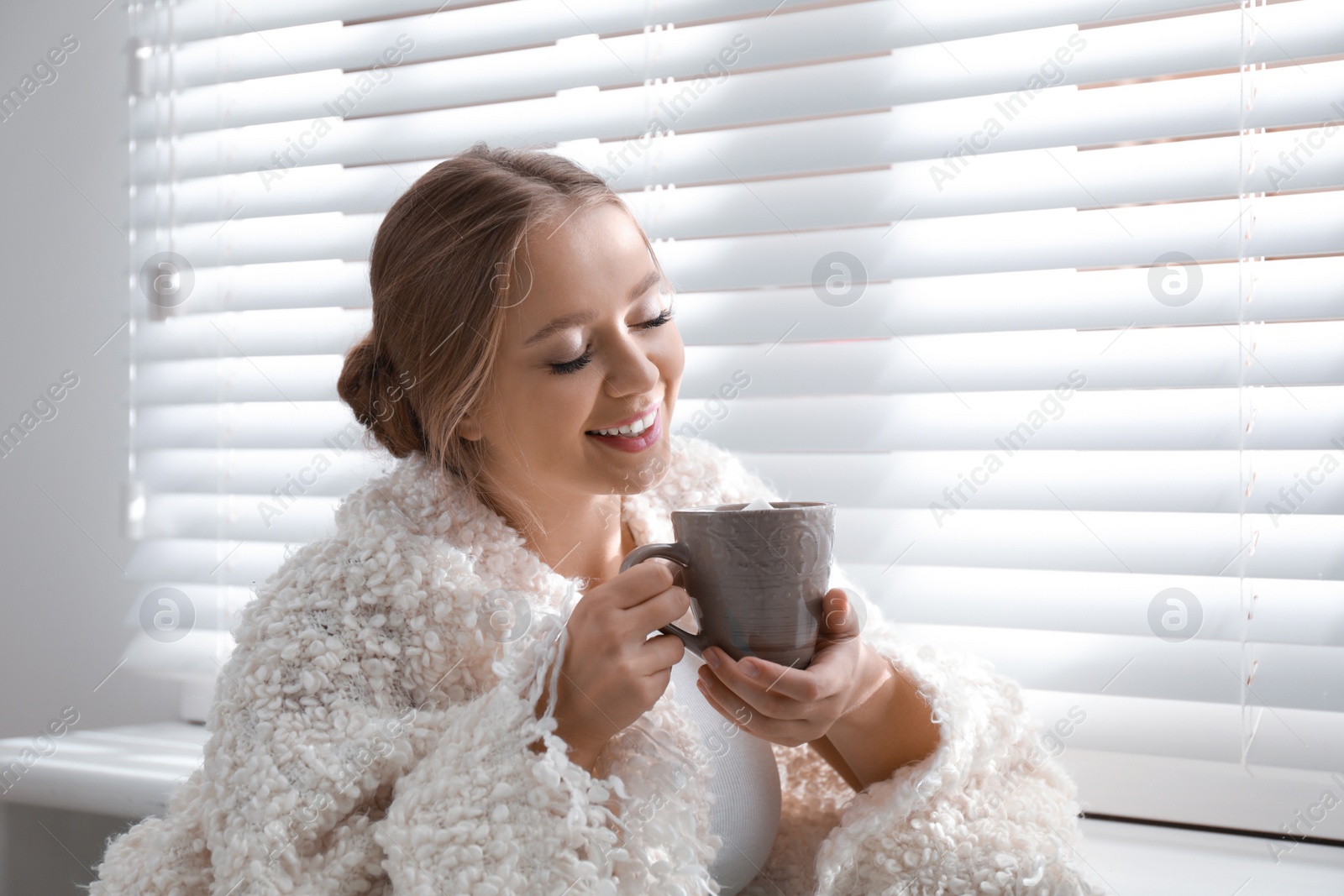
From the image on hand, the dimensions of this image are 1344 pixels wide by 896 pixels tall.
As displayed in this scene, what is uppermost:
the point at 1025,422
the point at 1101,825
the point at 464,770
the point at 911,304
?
the point at 911,304

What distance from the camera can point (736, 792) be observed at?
0.99m

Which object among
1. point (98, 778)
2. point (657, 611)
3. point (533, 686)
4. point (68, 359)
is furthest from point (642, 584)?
point (68, 359)

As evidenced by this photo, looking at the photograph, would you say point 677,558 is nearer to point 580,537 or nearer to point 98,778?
point 580,537

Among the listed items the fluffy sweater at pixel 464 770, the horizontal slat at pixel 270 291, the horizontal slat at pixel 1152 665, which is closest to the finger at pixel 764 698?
the fluffy sweater at pixel 464 770

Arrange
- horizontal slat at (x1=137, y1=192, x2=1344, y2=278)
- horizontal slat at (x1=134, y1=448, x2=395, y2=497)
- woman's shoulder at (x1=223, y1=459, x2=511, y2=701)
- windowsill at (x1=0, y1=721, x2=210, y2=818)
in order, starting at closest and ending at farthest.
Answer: woman's shoulder at (x1=223, y1=459, x2=511, y2=701) → horizontal slat at (x1=137, y1=192, x2=1344, y2=278) → windowsill at (x1=0, y1=721, x2=210, y2=818) → horizontal slat at (x1=134, y1=448, x2=395, y2=497)

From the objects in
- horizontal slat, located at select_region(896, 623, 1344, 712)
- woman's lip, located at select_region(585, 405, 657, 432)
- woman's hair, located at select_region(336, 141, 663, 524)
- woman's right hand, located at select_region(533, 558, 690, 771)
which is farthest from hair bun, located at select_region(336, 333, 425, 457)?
horizontal slat, located at select_region(896, 623, 1344, 712)

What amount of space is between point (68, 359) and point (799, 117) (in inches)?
52.7

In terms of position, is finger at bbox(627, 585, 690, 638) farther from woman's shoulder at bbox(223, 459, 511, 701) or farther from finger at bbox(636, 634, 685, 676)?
woman's shoulder at bbox(223, 459, 511, 701)

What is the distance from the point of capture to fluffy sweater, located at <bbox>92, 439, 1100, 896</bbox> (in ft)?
→ 2.49

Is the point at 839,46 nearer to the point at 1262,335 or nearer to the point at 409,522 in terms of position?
the point at 1262,335

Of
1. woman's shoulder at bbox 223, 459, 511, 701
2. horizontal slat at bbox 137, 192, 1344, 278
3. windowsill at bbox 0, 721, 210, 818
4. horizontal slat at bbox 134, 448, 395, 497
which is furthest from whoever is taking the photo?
horizontal slat at bbox 134, 448, 395, 497

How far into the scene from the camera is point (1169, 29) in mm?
1108

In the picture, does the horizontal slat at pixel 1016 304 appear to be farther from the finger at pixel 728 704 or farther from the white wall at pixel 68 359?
the white wall at pixel 68 359

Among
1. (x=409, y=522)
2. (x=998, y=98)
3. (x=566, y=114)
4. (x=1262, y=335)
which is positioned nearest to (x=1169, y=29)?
(x=998, y=98)
